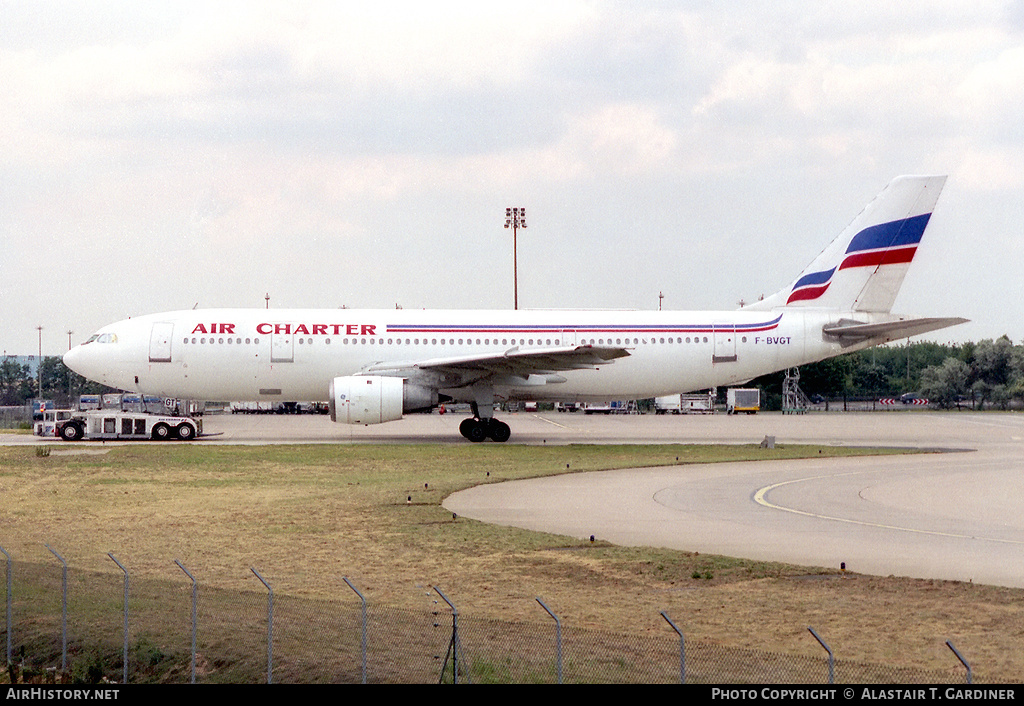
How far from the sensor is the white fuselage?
128 feet

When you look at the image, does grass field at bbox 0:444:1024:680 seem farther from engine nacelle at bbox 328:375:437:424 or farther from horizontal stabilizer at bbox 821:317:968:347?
horizontal stabilizer at bbox 821:317:968:347

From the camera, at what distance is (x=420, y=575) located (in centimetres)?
1454

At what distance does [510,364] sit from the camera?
37781 millimetres

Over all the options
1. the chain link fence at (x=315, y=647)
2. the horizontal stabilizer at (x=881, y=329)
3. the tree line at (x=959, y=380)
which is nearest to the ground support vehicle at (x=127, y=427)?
the horizontal stabilizer at (x=881, y=329)

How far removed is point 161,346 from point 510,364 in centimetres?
1252

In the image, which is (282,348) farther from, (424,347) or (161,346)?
(424,347)

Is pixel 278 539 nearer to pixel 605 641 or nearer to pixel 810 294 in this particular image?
pixel 605 641

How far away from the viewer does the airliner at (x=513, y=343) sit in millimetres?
39062

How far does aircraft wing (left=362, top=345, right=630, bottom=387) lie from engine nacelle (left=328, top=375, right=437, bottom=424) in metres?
1.55

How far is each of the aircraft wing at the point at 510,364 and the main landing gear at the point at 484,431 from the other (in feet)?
5.88

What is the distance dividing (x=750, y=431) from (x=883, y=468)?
1965 centimetres

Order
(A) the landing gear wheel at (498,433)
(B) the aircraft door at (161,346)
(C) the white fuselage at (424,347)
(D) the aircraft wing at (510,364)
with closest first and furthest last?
(D) the aircraft wing at (510,364), (B) the aircraft door at (161,346), (C) the white fuselage at (424,347), (A) the landing gear wheel at (498,433)

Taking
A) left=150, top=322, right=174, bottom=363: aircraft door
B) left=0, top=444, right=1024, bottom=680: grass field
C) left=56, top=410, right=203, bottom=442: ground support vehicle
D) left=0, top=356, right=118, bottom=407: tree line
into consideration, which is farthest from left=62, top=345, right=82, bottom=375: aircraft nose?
left=0, top=356, right=118, bottom=407: tree line

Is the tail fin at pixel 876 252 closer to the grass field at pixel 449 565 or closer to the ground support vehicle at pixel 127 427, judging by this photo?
the grass field at pixel 449 565
